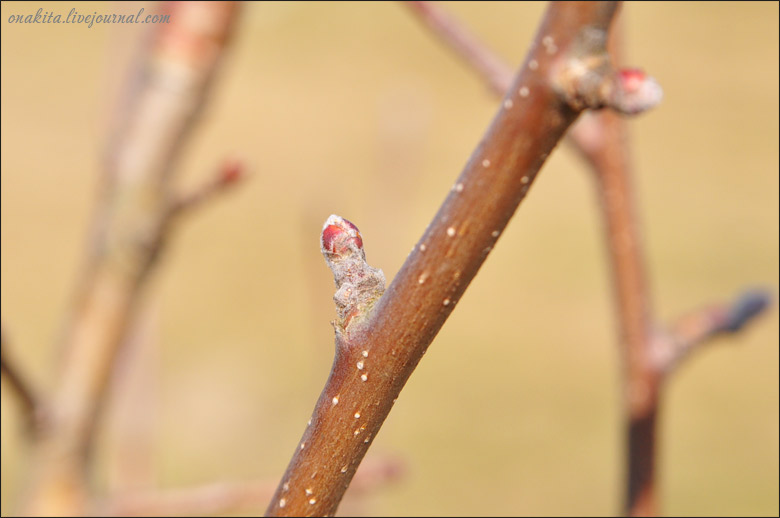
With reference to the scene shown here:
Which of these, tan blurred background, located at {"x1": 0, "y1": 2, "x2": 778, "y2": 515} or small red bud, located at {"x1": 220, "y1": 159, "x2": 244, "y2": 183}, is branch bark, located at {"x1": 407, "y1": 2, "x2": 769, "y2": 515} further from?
tan blurred background, located at {"x1": 0, "y1": 2, "x2": 778, "y2": 515}

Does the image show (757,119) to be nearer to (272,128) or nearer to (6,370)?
(272,128)

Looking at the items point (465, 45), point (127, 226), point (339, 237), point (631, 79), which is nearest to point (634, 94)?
point (631, 79)

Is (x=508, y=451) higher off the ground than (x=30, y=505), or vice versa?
(x=508, y=451)

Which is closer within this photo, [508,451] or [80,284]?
[80,284]

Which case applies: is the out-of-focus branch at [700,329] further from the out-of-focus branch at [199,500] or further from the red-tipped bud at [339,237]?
the red-tipped bud at [339,237]

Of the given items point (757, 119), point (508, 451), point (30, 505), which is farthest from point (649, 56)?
point (30, 505)

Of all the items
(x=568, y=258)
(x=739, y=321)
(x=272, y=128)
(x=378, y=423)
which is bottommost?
(x=378, y=423)

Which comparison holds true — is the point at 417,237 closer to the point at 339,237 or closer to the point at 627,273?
the point at 627,273

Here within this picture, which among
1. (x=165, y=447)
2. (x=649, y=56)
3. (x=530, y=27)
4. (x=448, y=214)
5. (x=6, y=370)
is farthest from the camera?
(x=530, y=27)
